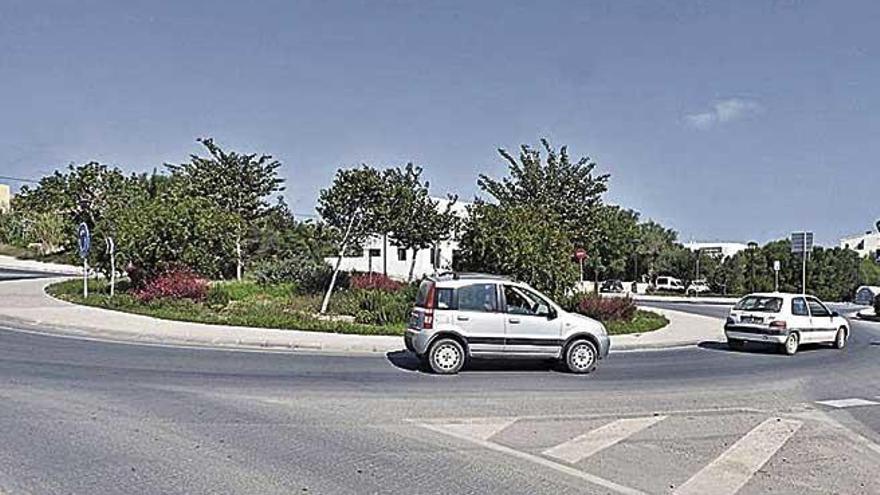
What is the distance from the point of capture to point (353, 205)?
89.3 ft

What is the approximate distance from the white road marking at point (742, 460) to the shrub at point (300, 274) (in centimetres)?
2039

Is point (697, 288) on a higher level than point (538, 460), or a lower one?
higher

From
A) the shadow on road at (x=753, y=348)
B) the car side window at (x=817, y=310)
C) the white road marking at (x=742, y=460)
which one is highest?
the car side window at (x=817, y=310)

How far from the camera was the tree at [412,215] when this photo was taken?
94.5 feet

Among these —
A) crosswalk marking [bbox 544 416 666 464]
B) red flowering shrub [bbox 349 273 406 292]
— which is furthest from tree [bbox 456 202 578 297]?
crosswalk marking [bbox 544 416 666 464]

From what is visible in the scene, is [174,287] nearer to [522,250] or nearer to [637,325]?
[522,250]

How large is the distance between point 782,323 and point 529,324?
8375 mm

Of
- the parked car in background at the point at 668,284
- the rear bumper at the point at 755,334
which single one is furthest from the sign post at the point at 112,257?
the parked car in background at the point at 668,284

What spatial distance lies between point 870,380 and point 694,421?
691cm

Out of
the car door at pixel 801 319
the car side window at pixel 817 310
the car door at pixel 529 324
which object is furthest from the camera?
the car side window at pixel 817 310

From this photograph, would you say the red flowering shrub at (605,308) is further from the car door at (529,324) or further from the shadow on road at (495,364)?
the car door at (529,324)

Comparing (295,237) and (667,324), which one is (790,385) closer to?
(667,324)

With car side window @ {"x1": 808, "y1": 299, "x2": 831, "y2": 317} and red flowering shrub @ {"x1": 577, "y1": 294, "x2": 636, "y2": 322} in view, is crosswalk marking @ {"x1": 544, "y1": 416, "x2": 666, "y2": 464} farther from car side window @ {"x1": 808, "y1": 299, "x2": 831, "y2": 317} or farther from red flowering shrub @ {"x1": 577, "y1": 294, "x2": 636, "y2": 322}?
red flowering shrub @ {"x1": 577, "y1": 294, "x2": 636, "y2": 322}

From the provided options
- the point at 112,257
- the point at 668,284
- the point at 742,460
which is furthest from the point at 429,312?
the point at 668,284
